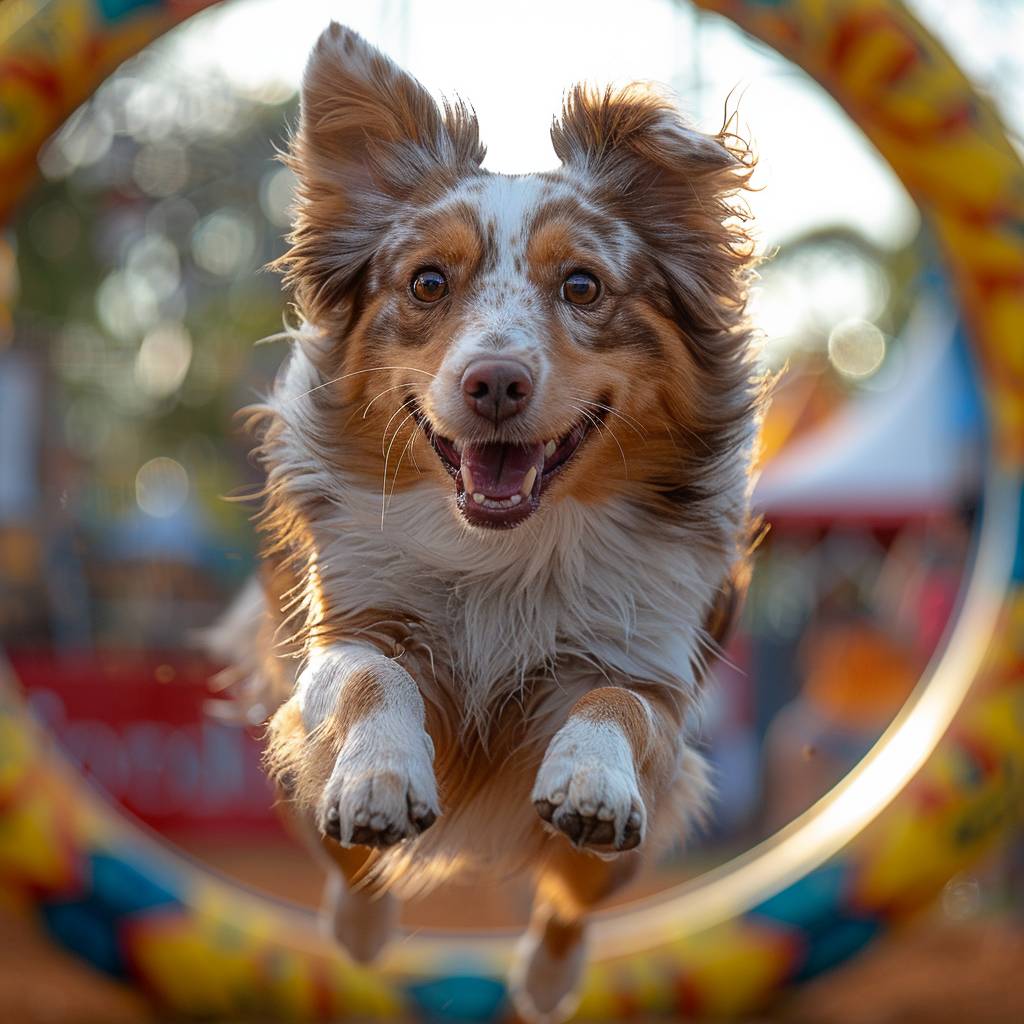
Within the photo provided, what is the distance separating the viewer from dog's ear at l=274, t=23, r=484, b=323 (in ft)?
10.4

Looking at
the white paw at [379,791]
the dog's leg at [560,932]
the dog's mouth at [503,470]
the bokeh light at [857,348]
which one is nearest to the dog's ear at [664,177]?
the dog's mouth at [503,470]

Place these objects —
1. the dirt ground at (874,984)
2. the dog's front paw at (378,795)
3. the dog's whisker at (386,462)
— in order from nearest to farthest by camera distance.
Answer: the dog's front paw at (378,795)
the dog's whisker at (386,462)
the dirt ground at (874,984)

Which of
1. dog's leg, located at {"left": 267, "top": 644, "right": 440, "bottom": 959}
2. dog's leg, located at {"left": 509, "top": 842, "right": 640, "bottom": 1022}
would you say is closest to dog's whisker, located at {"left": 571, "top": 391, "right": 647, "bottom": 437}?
dog's leg, located at {"left": 267, "top": 644, "right": 440, "bottom": 959}

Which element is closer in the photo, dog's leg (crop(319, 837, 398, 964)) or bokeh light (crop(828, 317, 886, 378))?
dog's leg (crop(319, 837, 398, 964))

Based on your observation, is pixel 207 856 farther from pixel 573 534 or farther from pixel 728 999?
pixel 573 534

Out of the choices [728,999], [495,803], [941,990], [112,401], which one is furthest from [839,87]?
[112,401]

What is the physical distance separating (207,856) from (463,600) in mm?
8968

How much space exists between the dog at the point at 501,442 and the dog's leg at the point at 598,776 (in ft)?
0.07

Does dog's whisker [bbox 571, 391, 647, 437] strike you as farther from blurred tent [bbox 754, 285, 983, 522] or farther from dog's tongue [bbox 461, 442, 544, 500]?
blurred tent [bbox 754, 285, 983, 522]

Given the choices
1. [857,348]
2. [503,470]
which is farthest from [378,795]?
[857,348]

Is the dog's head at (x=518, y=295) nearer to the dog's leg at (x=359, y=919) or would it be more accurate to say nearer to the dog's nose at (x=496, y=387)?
the dog's nose at (x=496, y=387)

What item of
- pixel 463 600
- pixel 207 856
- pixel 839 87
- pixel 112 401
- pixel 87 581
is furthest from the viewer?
pixel 112 401

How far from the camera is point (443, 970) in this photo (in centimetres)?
561

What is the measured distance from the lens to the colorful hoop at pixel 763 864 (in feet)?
17.5
